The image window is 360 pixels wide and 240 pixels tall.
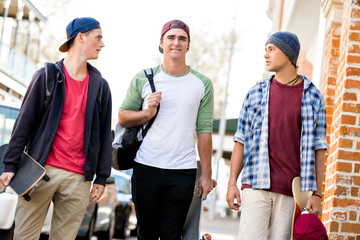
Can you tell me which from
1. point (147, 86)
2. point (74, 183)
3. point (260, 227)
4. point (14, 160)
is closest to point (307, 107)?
point (260, 227)

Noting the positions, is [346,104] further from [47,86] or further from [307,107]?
[47,86]

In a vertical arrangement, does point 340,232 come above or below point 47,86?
below

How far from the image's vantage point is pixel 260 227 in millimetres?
4898

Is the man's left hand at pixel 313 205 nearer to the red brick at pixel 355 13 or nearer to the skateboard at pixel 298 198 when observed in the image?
the skateboard at pixel 298 198

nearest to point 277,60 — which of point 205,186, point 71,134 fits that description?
point 205,186

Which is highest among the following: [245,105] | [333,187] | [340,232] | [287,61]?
[287,61]

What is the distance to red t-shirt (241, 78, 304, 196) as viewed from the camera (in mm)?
4930

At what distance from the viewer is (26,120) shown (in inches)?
202

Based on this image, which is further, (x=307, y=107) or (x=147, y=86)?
(x=147, y=86)

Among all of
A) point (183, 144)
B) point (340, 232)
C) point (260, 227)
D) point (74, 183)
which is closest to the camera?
point (260, 227)

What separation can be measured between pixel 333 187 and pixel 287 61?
1.66m

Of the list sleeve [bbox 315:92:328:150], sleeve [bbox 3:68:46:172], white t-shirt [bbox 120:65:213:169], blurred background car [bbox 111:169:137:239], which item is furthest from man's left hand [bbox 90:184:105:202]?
blurred background car [bbox 111:169:137:239]

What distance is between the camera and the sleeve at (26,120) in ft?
16.8

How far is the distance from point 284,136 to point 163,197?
1196 mm
